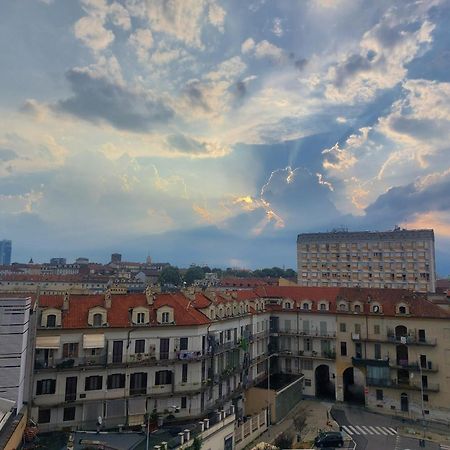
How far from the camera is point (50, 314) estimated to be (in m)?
43.3

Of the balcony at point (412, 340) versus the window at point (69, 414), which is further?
the balcony at point (412, 340)

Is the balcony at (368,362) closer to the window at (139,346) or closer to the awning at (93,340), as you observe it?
the window at (139,346)

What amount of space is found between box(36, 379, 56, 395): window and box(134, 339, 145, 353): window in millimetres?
9016

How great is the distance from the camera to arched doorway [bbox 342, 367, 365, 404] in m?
65.6

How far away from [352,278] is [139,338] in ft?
398

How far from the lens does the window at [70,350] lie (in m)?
43.4

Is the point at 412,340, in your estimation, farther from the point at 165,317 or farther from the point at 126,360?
the point at 126,360

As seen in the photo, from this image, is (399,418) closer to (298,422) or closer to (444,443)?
(444,443)

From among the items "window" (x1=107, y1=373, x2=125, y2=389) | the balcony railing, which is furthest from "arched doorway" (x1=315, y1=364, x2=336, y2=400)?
"window" (x1=107, y1=373, x2=125, y2=389)

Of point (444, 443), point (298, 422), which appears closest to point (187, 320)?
point (298, 422)

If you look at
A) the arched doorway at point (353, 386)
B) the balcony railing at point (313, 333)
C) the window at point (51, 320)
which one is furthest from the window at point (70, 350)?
the arched doorway at point (353, 386)

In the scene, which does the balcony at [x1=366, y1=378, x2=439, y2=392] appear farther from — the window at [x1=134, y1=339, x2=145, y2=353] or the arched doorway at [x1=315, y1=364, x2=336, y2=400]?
the window at [x1=134, y1=339, x2=145, y2=353]

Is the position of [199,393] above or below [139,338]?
below

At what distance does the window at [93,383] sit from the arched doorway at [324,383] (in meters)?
38.6
